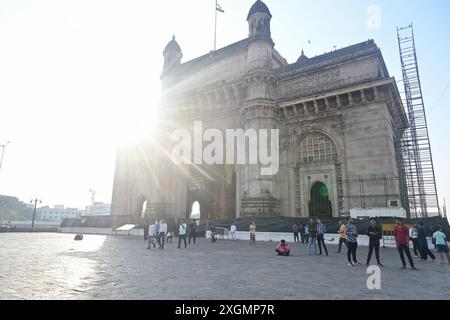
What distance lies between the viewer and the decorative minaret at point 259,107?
2299 centimetres

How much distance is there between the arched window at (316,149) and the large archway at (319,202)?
2.14m

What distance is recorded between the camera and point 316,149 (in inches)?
926

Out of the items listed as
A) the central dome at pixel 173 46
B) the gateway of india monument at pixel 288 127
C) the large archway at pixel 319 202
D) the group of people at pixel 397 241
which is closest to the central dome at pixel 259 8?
the gateway of india monument at pixel 288 127

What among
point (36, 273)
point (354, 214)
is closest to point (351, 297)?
point (36, 273)

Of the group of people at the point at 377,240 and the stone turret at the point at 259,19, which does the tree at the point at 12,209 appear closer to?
the stone turret at the point at 259,19

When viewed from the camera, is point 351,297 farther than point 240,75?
No

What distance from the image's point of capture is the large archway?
2223cm

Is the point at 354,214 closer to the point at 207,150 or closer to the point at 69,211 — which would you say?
the point at 207,150

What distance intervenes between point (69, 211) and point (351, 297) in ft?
496

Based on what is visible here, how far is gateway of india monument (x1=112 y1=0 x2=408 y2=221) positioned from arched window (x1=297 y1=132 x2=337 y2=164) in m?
0.08

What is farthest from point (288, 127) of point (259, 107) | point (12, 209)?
point (12, 209)

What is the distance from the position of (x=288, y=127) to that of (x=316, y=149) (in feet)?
10.2
